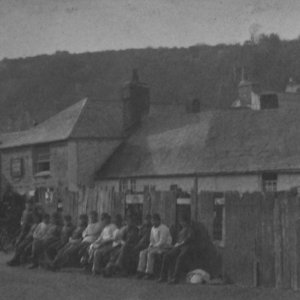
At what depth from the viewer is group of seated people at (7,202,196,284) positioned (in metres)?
15.6

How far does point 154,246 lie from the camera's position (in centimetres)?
1611

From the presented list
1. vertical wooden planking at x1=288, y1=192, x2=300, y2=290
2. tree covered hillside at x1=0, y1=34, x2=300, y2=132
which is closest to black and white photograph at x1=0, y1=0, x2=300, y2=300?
vertical wooden planking at x1=288, y1=192, x2=300, y2=290

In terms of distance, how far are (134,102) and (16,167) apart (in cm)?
769

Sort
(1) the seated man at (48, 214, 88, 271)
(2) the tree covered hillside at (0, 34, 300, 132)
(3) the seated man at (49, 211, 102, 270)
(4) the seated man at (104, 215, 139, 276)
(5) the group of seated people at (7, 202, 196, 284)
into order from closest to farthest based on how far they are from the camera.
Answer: (5) the group of seated people at (7, 202, 196, 284) < (4) the seated man at (104, 215, 139, 276) < (3) the seated man at (49, 211, 102, 270) < (1) the seated man at (48, 214, 88, 271) < (2) the tree covered hillside at (0, 34, 300, 132)

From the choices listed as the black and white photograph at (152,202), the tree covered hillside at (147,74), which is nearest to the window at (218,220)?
the black and white photograph at (152,202)

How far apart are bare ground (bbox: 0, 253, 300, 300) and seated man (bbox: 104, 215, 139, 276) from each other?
549 mm

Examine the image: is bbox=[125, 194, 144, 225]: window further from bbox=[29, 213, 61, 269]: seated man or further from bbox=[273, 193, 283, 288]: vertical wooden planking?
bbox=[273, 193, 283, 288]: vertical wooden planking

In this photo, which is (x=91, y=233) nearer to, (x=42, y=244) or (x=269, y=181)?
(x=42, y=244)

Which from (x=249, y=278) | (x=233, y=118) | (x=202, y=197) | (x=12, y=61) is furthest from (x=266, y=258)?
(x=12, y=61)

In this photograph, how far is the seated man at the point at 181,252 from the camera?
50.3 ft

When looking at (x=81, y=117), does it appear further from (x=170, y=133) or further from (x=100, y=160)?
(x=170, y=133)

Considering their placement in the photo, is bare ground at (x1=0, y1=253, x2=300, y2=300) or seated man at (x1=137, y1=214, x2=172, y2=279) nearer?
bare ground at (x1=0, y1=253, x2=300, y2=300)

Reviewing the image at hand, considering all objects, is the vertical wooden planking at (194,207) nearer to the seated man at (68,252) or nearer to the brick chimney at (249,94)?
the seated man at (68,252)

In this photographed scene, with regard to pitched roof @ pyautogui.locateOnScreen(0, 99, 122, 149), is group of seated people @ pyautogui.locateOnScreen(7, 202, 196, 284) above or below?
below
